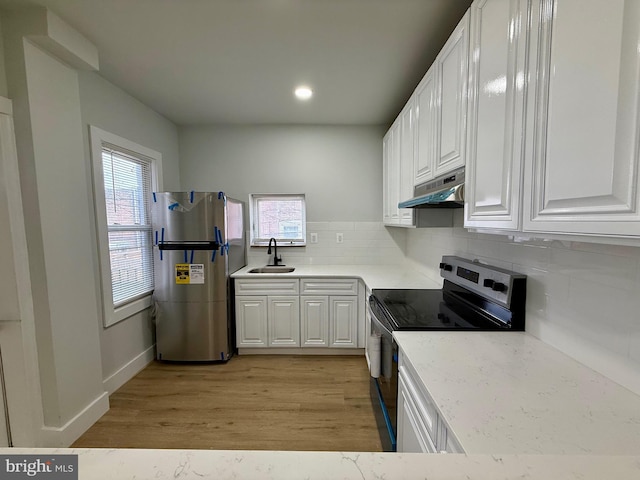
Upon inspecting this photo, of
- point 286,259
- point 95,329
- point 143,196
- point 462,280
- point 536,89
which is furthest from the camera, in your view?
point 286,259

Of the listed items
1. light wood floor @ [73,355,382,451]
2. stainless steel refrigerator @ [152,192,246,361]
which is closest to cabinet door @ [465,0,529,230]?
light wood floor @ [73,355,382,451]

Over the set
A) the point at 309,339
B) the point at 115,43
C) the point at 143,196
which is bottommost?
the point at 309,339

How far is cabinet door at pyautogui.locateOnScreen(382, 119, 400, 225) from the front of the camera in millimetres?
2428

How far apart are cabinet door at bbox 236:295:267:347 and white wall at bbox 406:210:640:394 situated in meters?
2.18

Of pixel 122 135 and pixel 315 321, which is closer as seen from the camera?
pixel 122 135

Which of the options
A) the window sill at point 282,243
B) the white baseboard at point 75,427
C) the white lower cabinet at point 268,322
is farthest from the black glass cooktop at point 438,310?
the white baseboard at point 75,427

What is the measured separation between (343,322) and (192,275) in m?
1.55

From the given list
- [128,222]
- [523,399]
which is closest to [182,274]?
[128,222]

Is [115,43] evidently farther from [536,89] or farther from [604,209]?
[604,209]

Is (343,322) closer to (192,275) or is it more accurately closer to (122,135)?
(192,275)

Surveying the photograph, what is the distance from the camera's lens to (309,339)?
2.79 m

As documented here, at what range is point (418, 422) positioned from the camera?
1002 millimetres

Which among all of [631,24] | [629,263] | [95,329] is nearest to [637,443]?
[629,263]

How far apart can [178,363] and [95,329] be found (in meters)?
1.00
